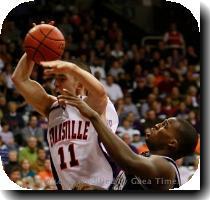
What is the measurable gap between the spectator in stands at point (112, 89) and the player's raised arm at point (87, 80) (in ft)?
14.7

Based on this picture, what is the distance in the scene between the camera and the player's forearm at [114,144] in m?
3.17

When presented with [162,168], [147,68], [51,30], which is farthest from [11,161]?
[147,68]

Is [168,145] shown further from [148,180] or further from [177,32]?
[177,32]

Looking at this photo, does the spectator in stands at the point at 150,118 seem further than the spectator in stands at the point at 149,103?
No

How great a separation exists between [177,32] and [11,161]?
12.0ft

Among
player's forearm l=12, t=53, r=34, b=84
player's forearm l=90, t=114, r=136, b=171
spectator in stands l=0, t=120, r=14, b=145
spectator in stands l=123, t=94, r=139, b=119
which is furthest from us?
spectator in stands l=123, t=94, r=139, b=119

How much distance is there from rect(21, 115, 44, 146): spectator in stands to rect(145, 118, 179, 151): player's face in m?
3.18

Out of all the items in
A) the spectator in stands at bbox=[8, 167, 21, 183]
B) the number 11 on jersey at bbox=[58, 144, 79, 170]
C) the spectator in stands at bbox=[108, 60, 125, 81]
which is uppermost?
the spectator in stands at bbox=[108, 60, 125, 81]

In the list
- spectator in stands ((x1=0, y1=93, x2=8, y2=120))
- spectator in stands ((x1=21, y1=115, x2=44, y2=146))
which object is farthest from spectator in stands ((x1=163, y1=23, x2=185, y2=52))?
spectator in stands ((x1=0, y1=93, x2=8, y2=120))

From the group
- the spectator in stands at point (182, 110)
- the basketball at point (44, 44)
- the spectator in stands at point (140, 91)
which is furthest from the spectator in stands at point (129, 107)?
the basketball at point (44, 44)

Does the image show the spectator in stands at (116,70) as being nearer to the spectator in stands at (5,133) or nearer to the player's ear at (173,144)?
the spectator in stands at (5,133)

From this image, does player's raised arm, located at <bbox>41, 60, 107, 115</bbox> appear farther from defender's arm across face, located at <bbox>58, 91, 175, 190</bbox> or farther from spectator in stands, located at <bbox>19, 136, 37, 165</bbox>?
spectator in stands, located at <bbox>19, 136, 37, 165</bbox>

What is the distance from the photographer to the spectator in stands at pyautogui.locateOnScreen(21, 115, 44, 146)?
6809mm

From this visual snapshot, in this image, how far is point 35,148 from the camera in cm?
638
